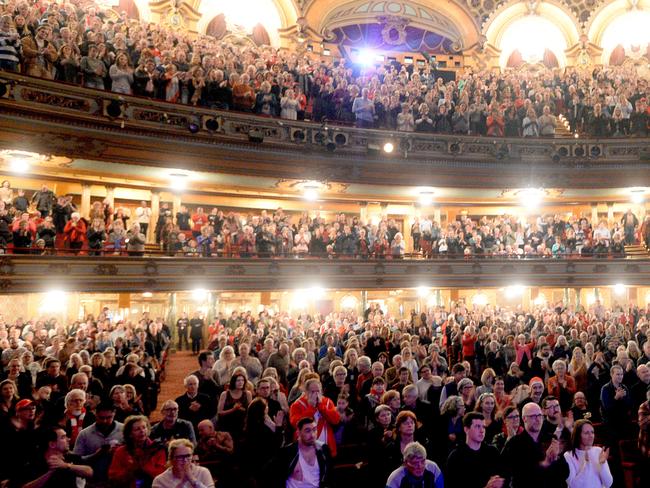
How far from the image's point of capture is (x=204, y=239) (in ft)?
51.3

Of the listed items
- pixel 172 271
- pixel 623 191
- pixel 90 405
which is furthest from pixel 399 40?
pixel 90 405

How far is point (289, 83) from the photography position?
1725 cm

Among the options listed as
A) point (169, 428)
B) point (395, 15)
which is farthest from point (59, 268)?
point (395, 15)

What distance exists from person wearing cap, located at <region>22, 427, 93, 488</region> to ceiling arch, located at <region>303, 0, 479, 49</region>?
22.5 meters

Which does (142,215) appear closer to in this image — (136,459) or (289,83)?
(289,83)

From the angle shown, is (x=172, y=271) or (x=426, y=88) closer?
(x=172, y=271)

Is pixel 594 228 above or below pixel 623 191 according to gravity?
below

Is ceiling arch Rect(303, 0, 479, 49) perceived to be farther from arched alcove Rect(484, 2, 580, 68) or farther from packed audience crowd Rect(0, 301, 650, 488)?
packed audience crowd Rect(0, 301, 650, 488)

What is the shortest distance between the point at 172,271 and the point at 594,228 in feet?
53.4

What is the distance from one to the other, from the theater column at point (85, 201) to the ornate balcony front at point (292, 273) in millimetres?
3875

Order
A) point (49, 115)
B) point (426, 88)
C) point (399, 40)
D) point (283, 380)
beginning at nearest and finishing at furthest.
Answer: point (283, 380), point (49, 115), point (426, 88), point (399, 40)

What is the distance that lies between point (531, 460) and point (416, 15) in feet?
80.3

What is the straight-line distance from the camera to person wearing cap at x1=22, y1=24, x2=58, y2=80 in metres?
13.2

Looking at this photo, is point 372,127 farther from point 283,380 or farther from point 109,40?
point 283,380
